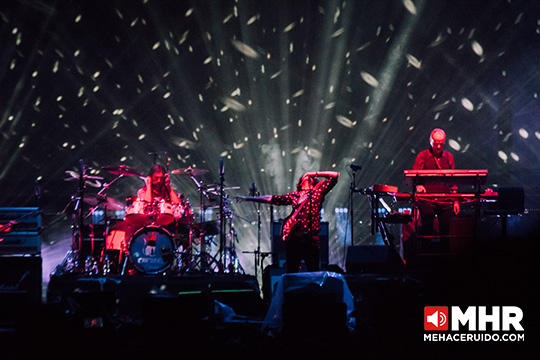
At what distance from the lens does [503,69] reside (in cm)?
1027

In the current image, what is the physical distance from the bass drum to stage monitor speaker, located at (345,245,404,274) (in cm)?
243

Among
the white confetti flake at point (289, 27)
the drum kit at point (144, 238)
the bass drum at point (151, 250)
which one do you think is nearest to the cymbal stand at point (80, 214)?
the drum kit at point (144, 238)

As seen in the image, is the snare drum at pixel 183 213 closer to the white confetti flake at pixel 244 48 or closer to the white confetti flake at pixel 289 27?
the white confetti flake at pixel 244 48

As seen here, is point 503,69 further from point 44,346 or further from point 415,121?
point 44,346

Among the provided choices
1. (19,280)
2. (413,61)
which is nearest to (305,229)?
(19,280)

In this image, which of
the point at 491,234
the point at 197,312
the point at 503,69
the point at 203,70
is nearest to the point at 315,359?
the point at 197,312

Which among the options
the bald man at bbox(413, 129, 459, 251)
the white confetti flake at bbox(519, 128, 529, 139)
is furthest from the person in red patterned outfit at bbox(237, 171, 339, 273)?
the white confetti flake at bbox(519, 128, 529, 139)

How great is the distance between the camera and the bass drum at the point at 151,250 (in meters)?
6.63

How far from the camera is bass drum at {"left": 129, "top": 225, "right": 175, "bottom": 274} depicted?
6.63 meters

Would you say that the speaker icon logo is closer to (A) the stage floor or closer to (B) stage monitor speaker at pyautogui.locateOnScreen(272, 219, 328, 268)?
(A) the stage floor

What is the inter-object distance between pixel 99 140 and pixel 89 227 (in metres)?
2.81

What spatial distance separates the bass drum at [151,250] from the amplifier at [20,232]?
176 centimetres

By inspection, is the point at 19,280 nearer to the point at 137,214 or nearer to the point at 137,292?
the point at 137,292

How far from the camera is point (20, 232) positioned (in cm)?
482
